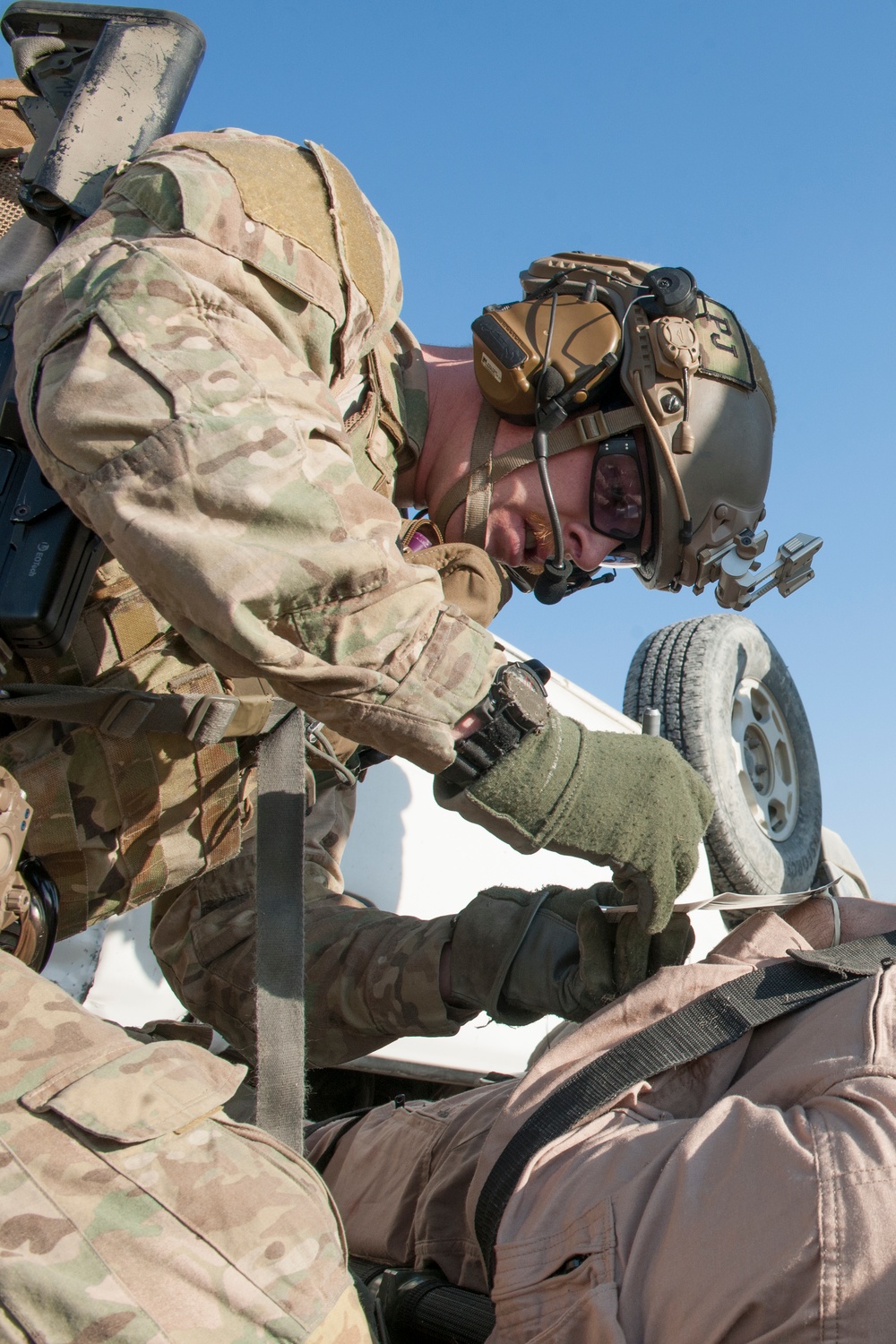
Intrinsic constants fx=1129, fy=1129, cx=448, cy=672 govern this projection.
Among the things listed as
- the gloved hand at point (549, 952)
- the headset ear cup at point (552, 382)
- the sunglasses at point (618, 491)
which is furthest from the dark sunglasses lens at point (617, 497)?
the gloved hand at point (549, 952)

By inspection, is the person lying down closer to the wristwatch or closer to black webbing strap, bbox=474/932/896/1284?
black webbing strap, bbox=474/932/896/1284

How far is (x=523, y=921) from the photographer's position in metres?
2.24

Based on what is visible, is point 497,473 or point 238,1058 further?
point 238,1058

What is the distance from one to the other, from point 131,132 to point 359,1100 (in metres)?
2.46

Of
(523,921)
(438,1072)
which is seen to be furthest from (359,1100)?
(523,921)

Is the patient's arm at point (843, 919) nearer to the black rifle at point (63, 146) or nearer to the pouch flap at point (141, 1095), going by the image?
the pouch flap at point (141, 1095)

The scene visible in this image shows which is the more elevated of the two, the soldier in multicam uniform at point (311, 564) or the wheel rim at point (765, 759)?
the soldier in multicam uniform at point (311, 564)

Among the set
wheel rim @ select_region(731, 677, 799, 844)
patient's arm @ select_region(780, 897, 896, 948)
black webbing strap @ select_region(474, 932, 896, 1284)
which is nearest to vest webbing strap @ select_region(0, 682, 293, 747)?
black webbing strap @ select_region(474, 932, 896, 1284)

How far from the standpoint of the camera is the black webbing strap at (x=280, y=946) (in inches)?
71.0

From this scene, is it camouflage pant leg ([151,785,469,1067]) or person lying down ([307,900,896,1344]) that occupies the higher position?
person lying down ([307,900,896,1344])

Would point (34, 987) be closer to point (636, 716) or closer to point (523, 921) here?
point (523, 921)

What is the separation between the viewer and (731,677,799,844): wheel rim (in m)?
4.53

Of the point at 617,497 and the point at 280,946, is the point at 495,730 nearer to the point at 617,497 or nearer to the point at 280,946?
the point at 280,946

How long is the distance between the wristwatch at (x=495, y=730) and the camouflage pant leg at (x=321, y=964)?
0.70 meters
